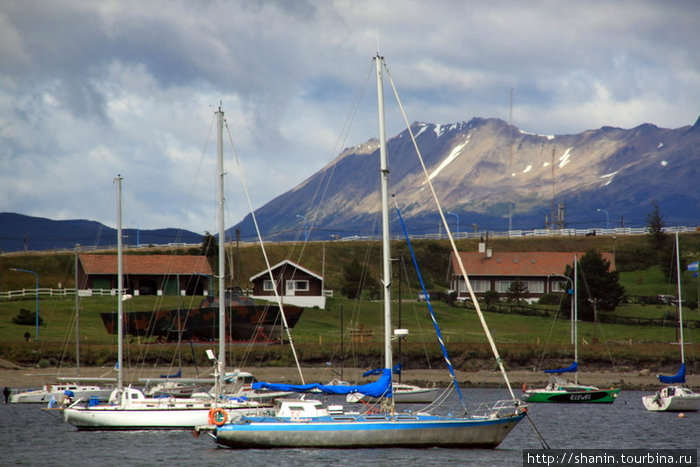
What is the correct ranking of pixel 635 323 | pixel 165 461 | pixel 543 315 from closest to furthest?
1. pixel 165 461
2. pixel 635 323
3. pixel 543 315

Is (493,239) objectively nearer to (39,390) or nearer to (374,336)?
(374,336)

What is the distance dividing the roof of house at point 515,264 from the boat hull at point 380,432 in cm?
8181

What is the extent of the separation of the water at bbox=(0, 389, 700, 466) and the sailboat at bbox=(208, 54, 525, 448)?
46 centimetres

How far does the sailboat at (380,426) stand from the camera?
129 ft

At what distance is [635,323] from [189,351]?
49233 mm

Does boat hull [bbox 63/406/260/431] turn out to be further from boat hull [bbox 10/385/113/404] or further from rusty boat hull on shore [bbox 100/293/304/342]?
rusty boat hull on shore [bbox 100/293/304/342]

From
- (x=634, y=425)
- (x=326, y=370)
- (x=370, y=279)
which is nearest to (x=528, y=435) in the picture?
(x=634, y=425)

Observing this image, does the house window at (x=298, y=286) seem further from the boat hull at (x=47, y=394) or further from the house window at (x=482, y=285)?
the boat hull at (x=47, y=394)

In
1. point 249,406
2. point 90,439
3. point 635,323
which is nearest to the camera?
point 90,439

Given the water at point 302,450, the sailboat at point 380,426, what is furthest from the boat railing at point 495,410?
the water at point 302,450

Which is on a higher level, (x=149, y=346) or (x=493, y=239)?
(x=493, y=239)

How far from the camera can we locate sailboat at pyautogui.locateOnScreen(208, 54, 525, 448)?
39.2m

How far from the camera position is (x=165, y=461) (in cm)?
3959

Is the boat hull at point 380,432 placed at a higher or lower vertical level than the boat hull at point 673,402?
higher
